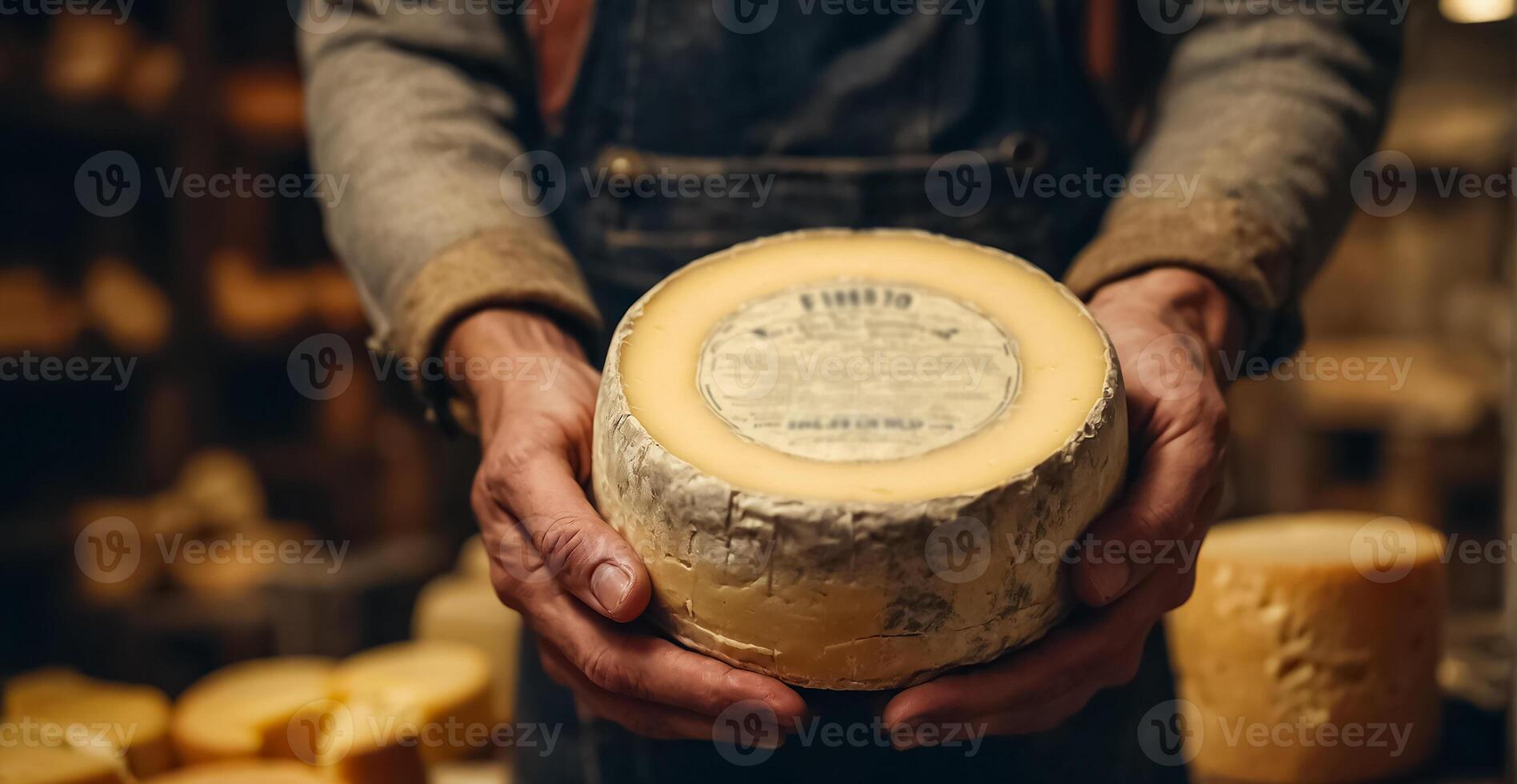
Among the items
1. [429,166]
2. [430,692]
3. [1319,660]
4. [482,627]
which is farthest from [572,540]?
[482,627]

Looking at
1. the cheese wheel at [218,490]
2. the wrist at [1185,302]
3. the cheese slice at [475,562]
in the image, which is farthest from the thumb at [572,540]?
the cheese wheel at [218,490]

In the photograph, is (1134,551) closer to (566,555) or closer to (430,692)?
(566,555)

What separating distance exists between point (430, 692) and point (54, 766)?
16.8 inches

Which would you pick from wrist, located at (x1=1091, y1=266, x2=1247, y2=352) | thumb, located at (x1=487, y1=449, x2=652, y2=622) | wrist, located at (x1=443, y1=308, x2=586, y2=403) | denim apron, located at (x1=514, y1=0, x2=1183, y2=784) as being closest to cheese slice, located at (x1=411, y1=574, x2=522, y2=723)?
denim apron, located at (x1=514, y1=0, x2=1183, y2=784)

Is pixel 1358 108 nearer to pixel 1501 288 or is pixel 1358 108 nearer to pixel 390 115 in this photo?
pixel 390 115

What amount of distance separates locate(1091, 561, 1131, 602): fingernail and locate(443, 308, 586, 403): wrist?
43 centimetres

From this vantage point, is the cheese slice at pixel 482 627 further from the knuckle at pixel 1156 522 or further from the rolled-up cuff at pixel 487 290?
the knuckle at pixel 1156 522

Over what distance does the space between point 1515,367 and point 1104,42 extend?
21.9 inches

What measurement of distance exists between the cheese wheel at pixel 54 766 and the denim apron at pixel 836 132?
517 mm

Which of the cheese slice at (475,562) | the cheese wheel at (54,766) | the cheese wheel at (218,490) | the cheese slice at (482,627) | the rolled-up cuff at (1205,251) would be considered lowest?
the cheese wheel at (218,490)

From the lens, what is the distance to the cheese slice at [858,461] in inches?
30.8

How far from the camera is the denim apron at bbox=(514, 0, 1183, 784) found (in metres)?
1.13

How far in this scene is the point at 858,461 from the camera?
2.71 feet

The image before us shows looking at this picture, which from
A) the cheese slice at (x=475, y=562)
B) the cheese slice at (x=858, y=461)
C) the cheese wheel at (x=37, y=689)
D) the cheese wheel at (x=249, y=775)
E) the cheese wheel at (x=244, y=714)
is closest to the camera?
the cheese slice at (x=858, y=461)
